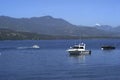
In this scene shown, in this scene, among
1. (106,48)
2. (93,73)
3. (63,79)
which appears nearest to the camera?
(63,79)

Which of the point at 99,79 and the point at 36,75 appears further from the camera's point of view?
the point at 36,75

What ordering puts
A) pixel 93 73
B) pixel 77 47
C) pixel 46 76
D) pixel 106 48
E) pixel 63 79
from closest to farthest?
1. pixel 63 79
2. pixel 46 76
3. pixel 93 73
4. pixel 77 47
5. pixel 106 48

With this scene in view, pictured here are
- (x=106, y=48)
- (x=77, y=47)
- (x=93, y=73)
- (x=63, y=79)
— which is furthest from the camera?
(x=106, y=48)

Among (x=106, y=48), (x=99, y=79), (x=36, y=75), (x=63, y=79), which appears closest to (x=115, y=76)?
(x=99, y=79)

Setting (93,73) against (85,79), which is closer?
(85,79)

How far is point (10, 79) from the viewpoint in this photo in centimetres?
6106

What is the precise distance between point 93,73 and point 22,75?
38.7 feet

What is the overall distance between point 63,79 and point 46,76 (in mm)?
4964

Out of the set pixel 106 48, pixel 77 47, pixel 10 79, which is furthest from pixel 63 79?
pixel 106 48

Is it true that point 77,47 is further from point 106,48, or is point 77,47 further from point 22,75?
point 22,75

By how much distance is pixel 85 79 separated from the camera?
6016 centimetres

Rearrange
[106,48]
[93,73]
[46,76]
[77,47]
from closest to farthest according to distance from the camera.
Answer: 1. [46,76]
2. [93,73]
3. [77,47]
4. [106,48]

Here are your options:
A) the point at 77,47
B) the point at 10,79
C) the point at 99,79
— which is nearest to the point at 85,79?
the point at 99,79

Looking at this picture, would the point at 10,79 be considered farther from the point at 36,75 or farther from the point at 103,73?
the point at 103,73
